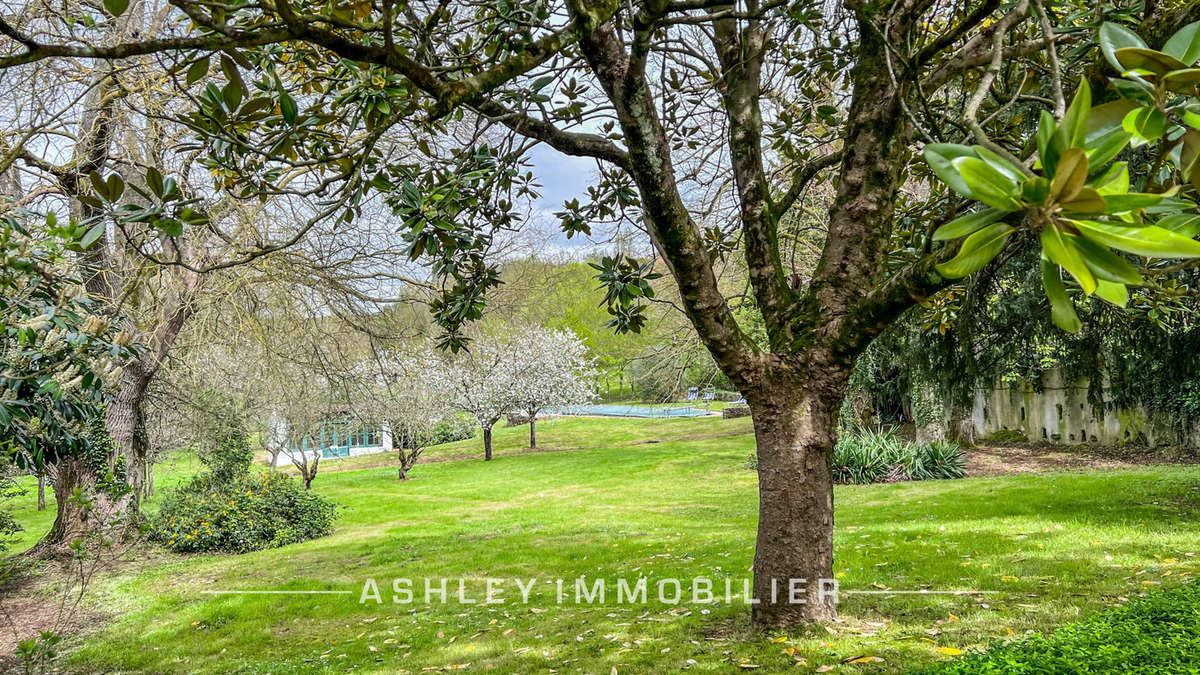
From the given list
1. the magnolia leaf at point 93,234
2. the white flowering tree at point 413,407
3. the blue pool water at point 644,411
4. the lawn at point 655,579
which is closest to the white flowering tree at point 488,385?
the white flowering tree at point 413,407

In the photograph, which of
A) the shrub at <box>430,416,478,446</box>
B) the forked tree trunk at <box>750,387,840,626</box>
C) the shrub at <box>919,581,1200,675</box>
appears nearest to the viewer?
the shrub at <box>919,581,1200,675</box>

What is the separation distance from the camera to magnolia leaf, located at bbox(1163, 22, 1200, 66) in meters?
0.94

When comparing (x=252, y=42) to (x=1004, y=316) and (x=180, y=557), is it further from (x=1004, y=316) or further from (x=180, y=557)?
(x=180, y=557)

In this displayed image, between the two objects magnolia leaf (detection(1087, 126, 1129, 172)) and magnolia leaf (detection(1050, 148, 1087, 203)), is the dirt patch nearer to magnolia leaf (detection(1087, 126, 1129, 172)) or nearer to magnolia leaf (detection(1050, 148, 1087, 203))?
magnolia leaf (detection(1087, 126, 1129, 172))

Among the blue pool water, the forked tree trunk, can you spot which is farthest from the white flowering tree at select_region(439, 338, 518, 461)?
the forked tree trunk

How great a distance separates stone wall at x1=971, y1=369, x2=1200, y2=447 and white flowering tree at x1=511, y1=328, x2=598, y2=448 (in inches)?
518

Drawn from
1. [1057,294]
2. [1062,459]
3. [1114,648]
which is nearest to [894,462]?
[1062,459]

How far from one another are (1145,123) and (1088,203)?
0.28 m

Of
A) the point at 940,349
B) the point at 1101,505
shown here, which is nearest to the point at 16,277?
the point at 940,349

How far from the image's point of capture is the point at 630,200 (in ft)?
15.1

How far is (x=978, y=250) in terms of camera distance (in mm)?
864

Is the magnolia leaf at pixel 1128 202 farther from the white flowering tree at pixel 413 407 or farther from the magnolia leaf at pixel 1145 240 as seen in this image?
the white flowering tree at pixel 413 407

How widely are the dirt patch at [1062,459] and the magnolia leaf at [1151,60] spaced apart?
12945mm

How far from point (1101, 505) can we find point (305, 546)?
33.6 feet
